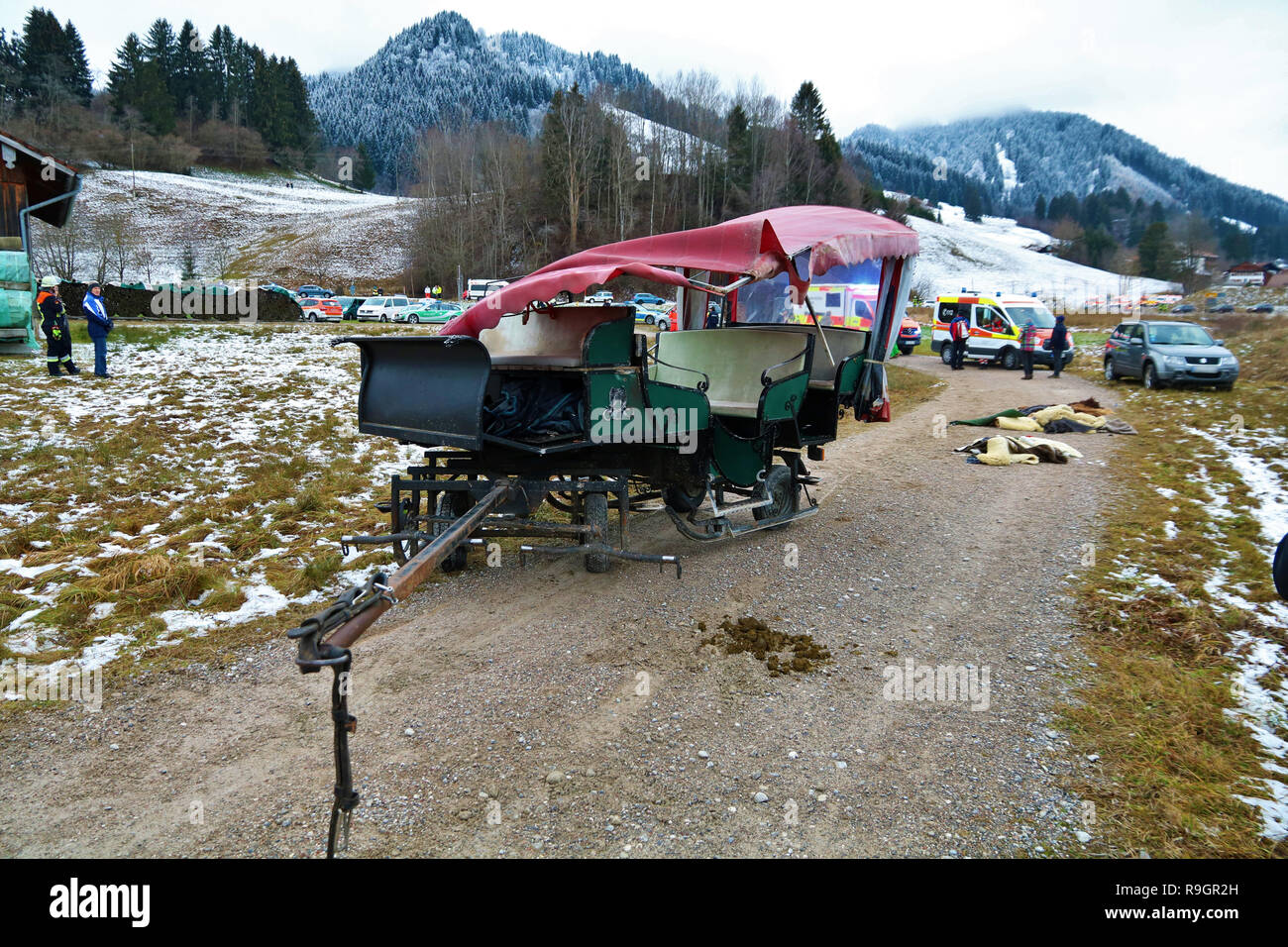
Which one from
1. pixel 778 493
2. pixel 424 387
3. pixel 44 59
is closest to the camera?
pixel 424 387

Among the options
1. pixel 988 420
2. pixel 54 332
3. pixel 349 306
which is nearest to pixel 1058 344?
pixel 988 420

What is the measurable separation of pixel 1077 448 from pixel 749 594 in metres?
8.96

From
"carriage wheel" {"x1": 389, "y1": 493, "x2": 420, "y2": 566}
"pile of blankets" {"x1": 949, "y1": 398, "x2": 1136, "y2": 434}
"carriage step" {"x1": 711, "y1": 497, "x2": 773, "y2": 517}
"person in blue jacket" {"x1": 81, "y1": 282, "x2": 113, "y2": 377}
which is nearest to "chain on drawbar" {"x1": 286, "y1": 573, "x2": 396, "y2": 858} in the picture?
"carriage wheel" {"x1": 389, "y1": 493, "x2": 420, "y2": 566}

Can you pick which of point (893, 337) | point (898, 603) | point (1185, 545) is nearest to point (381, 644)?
point (898, 603)

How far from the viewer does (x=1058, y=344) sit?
2311 centimetres

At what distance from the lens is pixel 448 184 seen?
6362cm

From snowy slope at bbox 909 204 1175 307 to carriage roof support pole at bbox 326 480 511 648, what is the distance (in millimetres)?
A: 82850

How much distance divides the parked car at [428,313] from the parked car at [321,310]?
8.42 feet

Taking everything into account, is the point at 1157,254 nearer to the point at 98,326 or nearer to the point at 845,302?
the point at 845,302

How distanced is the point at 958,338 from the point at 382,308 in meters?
25.4

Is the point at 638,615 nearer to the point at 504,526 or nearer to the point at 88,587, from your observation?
the point at 504,526

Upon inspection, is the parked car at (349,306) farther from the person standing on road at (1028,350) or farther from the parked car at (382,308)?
the person standing on road at (1028,350)

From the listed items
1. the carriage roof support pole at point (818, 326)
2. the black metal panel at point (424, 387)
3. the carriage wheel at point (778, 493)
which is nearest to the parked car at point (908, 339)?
the carriage roof support pole at point (818, 326)

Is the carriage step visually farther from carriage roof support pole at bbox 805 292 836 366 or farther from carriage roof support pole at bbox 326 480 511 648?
carriage roof support pole at bbox 326 480 511 648
